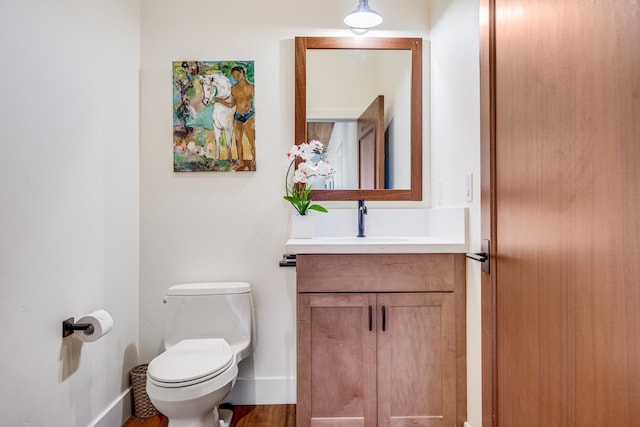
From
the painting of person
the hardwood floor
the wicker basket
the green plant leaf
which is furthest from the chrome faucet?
the wicker basket

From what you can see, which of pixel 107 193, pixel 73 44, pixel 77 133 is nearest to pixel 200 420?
pixel 107 193

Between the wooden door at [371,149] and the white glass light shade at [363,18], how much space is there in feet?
1.27

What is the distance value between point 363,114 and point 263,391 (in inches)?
66.9

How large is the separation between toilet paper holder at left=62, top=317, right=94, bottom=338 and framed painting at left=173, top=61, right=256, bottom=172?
0.94 meters

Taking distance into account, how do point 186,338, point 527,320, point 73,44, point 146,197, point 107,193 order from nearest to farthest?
point 527,320
point 73,44
point 107,193
point 186,338
point 146,197

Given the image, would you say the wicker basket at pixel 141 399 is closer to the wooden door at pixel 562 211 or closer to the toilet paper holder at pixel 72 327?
the toilet paper holder at pixel 72 327

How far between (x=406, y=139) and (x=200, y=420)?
1753mm

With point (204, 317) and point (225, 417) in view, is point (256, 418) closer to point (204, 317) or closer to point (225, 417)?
point (225, 417)

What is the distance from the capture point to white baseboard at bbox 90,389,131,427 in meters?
1.61

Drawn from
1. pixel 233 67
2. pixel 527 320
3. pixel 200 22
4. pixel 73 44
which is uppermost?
pixel 200 22

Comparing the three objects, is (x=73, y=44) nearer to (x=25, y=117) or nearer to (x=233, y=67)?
(x=25, y=117)

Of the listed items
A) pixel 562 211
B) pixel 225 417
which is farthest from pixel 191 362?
pixel 562 211

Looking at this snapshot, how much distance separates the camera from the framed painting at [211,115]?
202 centimetres

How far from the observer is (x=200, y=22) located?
2.03 meters
